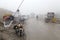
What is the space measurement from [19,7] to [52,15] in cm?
67

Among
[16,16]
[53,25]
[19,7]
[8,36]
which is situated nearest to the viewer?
A: [8,36]

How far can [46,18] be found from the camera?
2.76 metres

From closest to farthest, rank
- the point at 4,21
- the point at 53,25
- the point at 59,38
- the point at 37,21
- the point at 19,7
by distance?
1. the point at 59,38
2. the point at 4,21
3. the point at 19,7
4. the point at 53,25
5. the point at 37,21

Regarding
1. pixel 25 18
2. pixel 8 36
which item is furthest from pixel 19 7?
pixel 8 36

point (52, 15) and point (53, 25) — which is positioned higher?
point (52, 15)

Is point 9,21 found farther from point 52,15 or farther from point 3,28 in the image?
point 52,15

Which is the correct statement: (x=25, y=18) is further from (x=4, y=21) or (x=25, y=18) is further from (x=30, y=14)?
(x=4, y=21)

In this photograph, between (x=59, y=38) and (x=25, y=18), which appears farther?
(x=25, y=18)

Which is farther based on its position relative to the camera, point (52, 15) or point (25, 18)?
point (52, 15)

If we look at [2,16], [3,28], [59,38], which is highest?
[2,16]

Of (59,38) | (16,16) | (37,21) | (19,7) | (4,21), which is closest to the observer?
(59,38)

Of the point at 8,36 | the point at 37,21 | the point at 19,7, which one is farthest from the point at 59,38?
the point at 37,21

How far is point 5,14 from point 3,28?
1.04 feet

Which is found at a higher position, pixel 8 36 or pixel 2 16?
pixel 2 16
